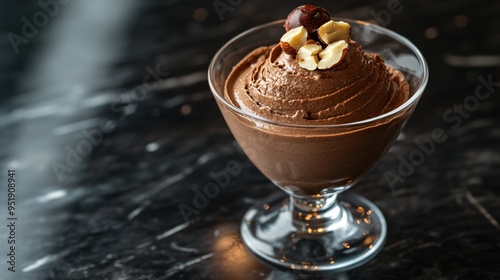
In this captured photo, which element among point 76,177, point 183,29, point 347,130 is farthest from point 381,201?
point 183,29

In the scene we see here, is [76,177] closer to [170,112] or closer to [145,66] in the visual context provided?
[170,112]

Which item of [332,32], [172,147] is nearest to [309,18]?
[332,32]

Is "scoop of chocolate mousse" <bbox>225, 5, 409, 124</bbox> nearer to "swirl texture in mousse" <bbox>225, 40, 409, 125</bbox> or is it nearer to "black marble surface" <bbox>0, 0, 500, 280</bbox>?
"swirl texture in mousse" <bbox>225, 40, 409, 125</bbox>

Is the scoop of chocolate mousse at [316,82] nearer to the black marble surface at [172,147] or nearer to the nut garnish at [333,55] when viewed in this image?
the nut garnish at [333,55]

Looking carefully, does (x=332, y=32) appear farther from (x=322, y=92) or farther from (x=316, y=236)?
(x=316, y=236)

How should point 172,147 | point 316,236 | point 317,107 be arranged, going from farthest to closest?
point 172,147 → point 316,236 → point 317,107

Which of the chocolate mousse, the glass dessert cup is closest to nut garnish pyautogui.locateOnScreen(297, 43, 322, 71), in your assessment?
the chocolate mousse

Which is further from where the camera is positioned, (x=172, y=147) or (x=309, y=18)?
(x=172, y=147)
